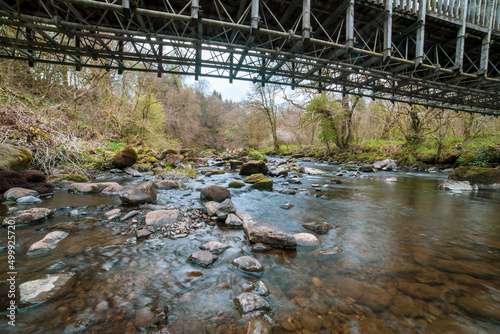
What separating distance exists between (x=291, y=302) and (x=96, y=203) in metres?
5.85

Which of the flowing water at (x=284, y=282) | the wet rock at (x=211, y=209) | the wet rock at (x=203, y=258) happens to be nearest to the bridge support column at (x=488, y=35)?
the flowing water at (x=284, y=282)

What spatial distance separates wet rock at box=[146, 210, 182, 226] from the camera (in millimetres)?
4069

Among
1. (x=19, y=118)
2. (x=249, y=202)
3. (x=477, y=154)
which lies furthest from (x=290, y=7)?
(x=477, y=154)

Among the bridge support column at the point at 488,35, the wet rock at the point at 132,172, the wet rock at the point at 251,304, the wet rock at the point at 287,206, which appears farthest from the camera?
the wet rock at the point at 132,172

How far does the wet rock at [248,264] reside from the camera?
2.69 meters

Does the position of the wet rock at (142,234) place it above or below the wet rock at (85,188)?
below

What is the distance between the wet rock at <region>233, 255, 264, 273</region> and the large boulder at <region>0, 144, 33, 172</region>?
8009mm

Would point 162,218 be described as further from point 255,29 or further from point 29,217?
point 255,29

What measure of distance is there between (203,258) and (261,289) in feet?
3.29

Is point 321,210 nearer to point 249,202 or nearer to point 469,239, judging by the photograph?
point 249,202

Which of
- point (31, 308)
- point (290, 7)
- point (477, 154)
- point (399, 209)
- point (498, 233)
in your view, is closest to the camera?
point (31, 308)

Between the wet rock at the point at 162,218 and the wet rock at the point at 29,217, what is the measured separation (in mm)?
2188

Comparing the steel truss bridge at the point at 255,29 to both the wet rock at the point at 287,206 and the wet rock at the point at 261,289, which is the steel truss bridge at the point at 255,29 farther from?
the wet rock at the point at 261,289

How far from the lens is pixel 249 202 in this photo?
639 centimetres
